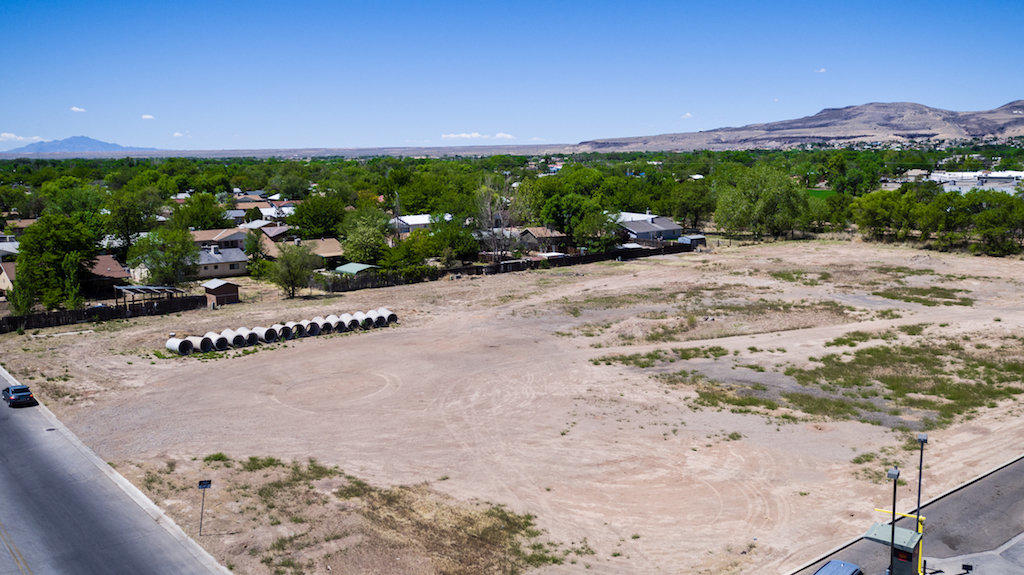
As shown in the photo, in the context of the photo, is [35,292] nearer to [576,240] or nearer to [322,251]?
[322,251]

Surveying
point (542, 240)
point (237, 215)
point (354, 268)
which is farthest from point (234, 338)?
point (237, 215)

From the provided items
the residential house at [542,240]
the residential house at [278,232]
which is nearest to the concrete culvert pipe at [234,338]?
the residential house at [278,232]

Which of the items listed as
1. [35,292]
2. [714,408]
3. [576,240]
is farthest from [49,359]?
[576,240]

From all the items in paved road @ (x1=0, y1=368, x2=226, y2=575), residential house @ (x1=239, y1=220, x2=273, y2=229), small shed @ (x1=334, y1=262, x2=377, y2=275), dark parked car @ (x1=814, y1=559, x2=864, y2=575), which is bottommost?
dark parked car @ (x1=814, y1=559, x2=864, y2=575)

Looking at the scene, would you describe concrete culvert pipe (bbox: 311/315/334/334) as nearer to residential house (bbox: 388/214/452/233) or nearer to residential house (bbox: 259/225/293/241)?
residential house (bbox: 259/225/293/241)

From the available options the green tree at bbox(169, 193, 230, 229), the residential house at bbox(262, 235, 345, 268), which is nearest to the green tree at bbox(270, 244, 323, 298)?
the residential house at bbox(262, 235, 345, 268)

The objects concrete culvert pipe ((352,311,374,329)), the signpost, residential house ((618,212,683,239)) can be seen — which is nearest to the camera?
the signpost
